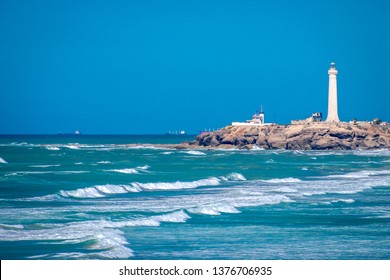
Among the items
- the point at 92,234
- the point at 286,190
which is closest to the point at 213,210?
the point at 92,234

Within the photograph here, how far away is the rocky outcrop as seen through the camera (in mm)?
93812

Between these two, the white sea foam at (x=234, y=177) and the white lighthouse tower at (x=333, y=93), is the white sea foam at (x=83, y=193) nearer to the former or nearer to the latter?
the white sea foam at (x=234, y=177)

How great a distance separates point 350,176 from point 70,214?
23673 mm

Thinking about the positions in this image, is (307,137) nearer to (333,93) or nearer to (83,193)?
(333,93)

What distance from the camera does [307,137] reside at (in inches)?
3728

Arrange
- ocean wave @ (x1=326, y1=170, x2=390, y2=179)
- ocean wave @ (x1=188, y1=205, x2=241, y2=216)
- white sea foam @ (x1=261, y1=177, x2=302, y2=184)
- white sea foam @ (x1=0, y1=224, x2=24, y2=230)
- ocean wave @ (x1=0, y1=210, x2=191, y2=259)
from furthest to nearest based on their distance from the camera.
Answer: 1. ocean wave @ (x1=326, y1=170, x2=390, y2=179)
2. white sea foam @ (x1=261, y1=177, x2=302, y2=184)
3. ocean wave @ (x1=188, y1=205, x2=241, y2=216)
4. white sea foam @ (x1=0, y1=224, x2=24, y2=230)
5. ocean wave @ (x1=0, y1=210, x2=191, y2=259)

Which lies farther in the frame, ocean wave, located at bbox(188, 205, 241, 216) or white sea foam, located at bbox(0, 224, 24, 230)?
ocean wave, located at bbox(188, 205, 241, 216)

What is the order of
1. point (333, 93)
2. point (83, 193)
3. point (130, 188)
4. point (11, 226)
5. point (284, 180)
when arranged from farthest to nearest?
point (333, 93) → point (284, 180) → point (130, 188) → point (83, 193) → point (11, 226)

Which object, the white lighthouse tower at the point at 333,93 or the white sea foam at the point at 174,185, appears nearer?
the white sea foam at the point at 174,185

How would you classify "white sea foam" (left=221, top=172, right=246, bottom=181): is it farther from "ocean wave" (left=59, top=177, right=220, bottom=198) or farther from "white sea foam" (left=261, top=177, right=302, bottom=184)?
"white sea foam" (left=261, top=177, right=302, bottom=184)

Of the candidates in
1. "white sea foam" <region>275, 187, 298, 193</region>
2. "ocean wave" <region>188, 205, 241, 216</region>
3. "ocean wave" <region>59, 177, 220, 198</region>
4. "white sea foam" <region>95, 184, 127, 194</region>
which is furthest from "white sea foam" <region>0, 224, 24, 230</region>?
"white sea foam" <region>275, 187, 298, 193</region>

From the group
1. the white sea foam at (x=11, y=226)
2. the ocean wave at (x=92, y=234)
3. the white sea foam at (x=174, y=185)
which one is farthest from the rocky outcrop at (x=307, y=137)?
the white sea foam at (x=11, y=226)

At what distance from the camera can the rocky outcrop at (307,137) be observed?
308ft

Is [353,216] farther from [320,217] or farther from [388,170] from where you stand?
[388,170]
